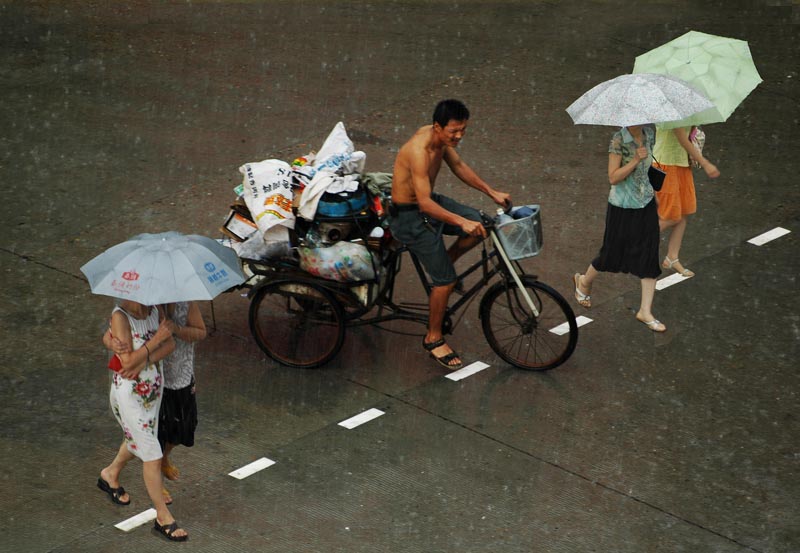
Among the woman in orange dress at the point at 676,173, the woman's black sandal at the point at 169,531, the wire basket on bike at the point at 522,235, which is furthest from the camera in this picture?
the woman in orange dress at the point at 676,173

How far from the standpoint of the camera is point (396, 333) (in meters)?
9.10

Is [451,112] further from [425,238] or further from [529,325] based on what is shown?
[529,325]

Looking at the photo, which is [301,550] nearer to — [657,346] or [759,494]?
[759,494]

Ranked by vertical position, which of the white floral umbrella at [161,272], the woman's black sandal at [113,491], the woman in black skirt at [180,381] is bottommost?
the woman's black sandal at [113,491]

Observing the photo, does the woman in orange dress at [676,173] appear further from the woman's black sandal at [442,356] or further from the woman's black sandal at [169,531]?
the woman's black sandal at [169,531]

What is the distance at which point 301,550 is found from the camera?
6.72 metres

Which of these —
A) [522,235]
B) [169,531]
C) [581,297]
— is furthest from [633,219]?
[169,531]

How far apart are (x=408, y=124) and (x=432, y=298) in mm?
4841

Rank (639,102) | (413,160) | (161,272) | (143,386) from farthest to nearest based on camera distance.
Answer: (639,102) < (413,160) < (143,386) < (161,272)

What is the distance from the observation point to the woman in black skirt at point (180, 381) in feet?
21.8

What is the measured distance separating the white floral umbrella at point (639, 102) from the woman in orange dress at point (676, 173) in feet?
2.56

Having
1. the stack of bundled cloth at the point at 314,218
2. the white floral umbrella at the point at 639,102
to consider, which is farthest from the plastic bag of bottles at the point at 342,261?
the white floral umbrella at the point at 639,102

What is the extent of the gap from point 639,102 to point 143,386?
4.13 m

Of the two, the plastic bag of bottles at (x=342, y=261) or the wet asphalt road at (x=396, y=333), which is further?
the plastic bag of bottles at (x=342, y=261)
